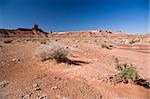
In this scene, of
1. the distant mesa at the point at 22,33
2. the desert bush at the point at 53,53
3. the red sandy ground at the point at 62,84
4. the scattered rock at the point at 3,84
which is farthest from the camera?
the distant mesa at the point at 22,33

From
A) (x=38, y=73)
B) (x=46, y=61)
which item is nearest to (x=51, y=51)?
(x=46, y=61)

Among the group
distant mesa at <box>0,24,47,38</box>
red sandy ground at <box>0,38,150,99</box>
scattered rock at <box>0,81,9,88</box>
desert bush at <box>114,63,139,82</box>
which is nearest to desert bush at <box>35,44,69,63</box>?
red sandy ground at <box>0,38,150,99</box>

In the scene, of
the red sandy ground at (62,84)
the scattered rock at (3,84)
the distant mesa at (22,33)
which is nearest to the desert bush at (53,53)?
the red sandy ground at (62,84)

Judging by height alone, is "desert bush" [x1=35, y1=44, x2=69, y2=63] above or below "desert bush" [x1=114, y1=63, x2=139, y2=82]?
above

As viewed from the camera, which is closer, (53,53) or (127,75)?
(127,75)

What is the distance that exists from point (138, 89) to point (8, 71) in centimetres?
492

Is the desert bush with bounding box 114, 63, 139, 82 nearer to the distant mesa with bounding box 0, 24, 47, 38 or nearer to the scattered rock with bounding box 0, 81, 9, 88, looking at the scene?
the scattered rock with bounding box 0, 81, 9, 88

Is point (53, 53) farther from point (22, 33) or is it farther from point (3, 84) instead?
point (22, 33)

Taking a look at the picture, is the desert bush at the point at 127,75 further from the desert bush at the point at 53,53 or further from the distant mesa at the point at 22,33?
the distant mesa at the point at 22,33

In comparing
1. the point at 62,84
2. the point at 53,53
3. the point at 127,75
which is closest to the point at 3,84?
the point at 62,84

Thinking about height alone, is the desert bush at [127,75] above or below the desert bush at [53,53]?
below

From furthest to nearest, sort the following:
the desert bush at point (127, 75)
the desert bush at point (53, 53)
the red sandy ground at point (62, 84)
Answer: the desert bush at point (53, 53)
the desert bush at point (127, 75)
the red sandy ground at point (62, 84)

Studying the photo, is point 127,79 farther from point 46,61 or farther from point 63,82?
point 46,61

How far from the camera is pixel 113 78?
7.30 metres
